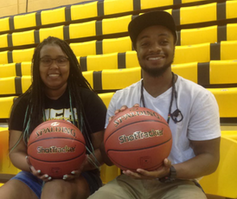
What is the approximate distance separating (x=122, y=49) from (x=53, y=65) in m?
2.12

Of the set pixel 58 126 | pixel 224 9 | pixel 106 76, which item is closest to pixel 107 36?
pixel 106 76

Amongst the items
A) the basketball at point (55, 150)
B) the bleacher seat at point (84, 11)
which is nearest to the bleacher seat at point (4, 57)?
the bleacher seat at point (84, 11)

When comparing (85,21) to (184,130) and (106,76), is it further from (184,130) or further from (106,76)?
(184,130)

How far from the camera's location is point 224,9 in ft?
9.66

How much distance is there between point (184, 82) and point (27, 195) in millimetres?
926

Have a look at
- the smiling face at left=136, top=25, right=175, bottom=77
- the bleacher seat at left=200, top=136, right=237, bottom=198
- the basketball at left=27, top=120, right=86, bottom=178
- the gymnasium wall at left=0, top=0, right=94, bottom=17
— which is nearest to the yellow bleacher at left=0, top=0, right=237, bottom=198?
the bleacher seat at left=200, top=136, right=237, bottom=198

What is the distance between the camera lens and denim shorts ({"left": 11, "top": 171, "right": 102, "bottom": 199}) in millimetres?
1071

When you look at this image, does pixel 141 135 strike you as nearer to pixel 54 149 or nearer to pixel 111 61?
pixel 54 149

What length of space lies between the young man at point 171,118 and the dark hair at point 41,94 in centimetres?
28

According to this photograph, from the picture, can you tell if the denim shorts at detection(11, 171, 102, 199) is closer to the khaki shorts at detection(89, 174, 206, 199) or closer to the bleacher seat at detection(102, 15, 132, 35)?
the khaki shorts at detection(89, 174, 206, 199)

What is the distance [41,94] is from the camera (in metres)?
1.26

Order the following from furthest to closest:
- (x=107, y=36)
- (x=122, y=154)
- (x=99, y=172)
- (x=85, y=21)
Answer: (x=85, y=21) → (x=107, y=36) → (x=99, y=172) → (x=122, y=154)

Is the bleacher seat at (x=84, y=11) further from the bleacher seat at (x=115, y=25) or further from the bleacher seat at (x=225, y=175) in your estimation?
the bleacher seat at (x=225, y=175)

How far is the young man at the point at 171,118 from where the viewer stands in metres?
0.91
